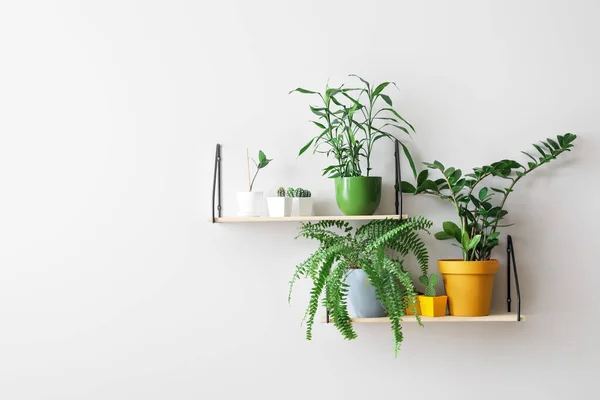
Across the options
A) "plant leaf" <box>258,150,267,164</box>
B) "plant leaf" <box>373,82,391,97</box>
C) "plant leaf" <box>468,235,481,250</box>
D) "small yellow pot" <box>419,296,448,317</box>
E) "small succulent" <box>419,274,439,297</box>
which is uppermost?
"plant leaf" <box>373,82,391,97</box>

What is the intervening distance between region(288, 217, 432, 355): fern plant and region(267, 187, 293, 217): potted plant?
8 centimetres

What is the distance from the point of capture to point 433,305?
5.81 ft

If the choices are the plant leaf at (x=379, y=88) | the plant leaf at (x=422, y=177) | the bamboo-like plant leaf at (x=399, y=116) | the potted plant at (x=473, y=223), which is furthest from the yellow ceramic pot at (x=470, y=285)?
the plant leaf at (x=379, y=88)

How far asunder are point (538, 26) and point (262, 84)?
870 millimetres

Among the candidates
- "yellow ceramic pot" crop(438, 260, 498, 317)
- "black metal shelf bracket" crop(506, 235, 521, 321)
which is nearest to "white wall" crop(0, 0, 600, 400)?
"black metal shelf bracket" crop(506, 235, 521, 321)

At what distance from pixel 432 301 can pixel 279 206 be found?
1.68ft

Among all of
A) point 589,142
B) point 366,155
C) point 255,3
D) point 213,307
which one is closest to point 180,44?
point 255,3

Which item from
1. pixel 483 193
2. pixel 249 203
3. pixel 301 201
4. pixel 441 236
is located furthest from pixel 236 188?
pixel 483 193

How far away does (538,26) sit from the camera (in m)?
1.93

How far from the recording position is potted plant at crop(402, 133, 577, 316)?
1774 mm

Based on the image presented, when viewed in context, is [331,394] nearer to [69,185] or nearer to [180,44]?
[69,185]

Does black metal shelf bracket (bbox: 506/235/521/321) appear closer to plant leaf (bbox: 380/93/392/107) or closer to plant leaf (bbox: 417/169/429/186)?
plant leaf (bbox: 417/169/429/186)

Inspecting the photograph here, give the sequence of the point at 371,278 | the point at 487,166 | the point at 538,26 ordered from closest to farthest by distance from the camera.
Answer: the point at 371,278
the point at 487,166
the point at 538,26

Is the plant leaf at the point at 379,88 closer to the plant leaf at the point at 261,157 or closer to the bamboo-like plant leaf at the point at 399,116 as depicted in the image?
the bamboo-like plant leaf at the point at 399,116
